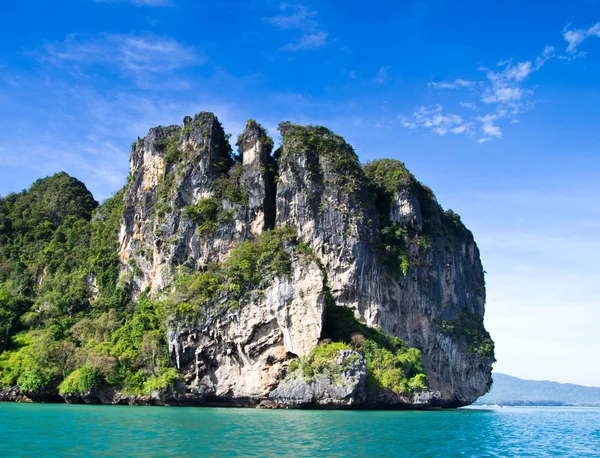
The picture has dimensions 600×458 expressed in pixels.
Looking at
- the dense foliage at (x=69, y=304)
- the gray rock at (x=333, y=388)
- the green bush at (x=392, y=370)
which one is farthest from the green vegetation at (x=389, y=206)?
the dense foliage at (x=69, y=304)

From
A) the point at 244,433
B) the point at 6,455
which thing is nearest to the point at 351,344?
the point at 244,433

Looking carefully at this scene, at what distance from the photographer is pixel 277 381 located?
45.2m

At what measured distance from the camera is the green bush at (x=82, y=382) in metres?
44.0

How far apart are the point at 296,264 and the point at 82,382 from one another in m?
19.4

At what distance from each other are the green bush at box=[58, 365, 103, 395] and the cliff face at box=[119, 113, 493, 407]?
246 inches

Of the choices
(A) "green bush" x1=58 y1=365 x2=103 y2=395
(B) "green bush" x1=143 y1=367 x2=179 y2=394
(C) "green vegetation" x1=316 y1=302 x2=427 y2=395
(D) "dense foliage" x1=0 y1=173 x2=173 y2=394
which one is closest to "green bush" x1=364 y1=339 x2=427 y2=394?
(C) "green vegetation" x1=316 y1=302 x2=427 y2=395

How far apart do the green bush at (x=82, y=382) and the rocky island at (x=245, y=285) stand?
10cm

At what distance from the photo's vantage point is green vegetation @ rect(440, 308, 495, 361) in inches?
2544

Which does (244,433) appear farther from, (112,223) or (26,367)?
(112,223)

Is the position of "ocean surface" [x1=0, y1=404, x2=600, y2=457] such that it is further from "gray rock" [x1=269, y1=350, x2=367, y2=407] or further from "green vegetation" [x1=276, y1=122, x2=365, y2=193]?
"green vegetation" [x1=276, y1=122, x2=365, y2=193]

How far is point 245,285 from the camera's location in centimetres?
4812

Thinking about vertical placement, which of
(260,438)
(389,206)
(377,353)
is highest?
(389,206)

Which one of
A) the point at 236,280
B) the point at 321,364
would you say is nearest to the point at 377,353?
the point at 321,364

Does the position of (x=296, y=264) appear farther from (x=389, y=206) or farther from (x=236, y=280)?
(x=389, y=206)
